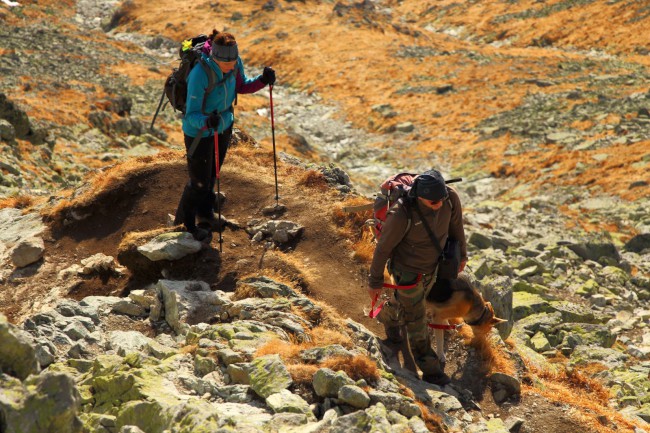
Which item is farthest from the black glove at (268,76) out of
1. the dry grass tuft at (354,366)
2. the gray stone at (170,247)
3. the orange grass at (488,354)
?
the dry grass tuft at (354,366)

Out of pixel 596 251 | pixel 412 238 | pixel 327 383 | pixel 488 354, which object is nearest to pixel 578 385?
pixel 488 354

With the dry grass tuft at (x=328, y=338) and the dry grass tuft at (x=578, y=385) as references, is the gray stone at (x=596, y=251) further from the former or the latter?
the dry grass tuft at (x=328, y=338)

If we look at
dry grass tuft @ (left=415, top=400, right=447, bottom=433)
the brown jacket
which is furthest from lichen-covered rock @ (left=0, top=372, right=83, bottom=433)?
the brown jacket

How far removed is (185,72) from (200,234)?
2592 mm

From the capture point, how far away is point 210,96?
33.9ft

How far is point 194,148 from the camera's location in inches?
419

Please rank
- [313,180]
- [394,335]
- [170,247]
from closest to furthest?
1. [394,335]
2. [170,247]
3. [313,180]

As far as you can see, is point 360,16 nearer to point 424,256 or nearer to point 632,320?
point 632,320

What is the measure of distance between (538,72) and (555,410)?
4086 centimetres

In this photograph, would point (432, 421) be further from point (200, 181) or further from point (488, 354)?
point (200, 181)

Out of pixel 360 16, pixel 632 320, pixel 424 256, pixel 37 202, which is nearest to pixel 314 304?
pixel 424 256

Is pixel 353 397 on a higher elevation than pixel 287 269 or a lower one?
higher

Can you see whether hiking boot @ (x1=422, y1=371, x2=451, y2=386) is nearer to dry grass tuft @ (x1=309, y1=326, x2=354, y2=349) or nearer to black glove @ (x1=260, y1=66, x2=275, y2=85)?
dry grass tuft @ (x1=309, y1=326, x2=354, y2=349)

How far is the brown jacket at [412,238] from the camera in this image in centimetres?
800
